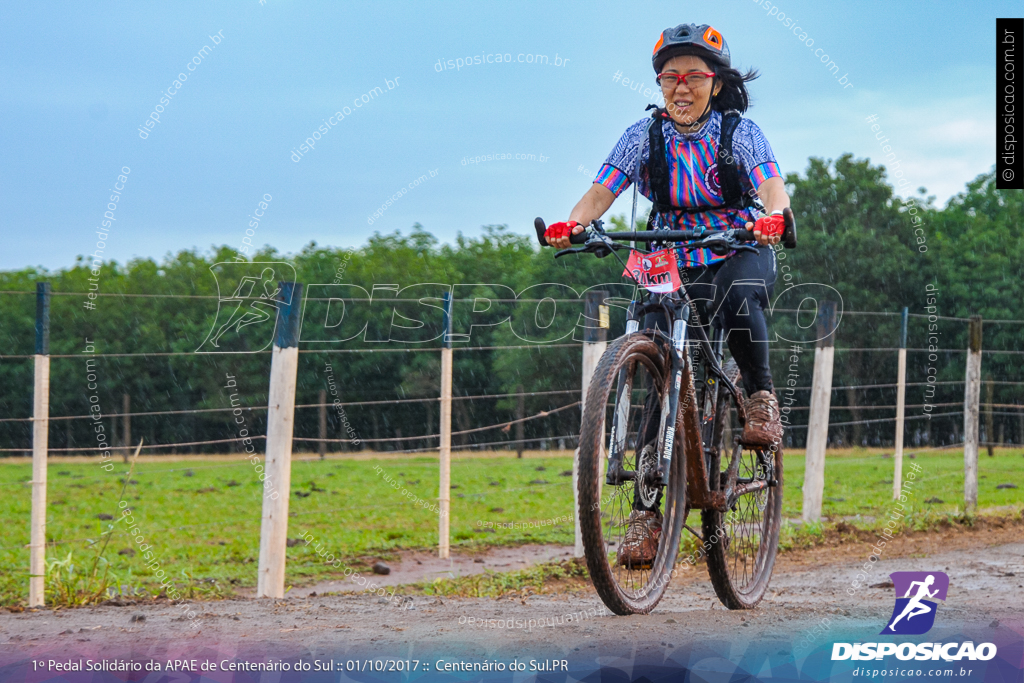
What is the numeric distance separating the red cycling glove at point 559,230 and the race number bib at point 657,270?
10.7 inches

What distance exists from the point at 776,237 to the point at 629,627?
5.12ft

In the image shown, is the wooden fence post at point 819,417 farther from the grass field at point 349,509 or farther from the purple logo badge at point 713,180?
the purple logo badge at point 713,180

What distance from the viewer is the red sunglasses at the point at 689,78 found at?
154 inches

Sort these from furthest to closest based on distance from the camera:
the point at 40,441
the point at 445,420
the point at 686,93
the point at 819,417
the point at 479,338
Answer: the point at 479,338
the point at 819,417
the point at 445,420
the point at 40,441
the point at 686,93

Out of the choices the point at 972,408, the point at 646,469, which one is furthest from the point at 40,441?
the point at 972,408

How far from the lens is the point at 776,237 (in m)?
3.41

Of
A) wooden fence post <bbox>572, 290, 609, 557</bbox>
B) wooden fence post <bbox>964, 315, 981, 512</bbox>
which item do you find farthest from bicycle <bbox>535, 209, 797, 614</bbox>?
wooden fence post <bbox>964, 315, 981, 512</bbox>

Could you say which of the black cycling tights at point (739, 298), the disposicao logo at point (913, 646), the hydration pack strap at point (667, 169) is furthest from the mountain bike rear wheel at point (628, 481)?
the disposicao logo at point (913, 646)

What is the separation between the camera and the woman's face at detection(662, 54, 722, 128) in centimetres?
390

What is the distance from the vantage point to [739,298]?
155 inches

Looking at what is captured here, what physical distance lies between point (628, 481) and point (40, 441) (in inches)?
156

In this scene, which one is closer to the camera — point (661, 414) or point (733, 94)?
point (661, 414)

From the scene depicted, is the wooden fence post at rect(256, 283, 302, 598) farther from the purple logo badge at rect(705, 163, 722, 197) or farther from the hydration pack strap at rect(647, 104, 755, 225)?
the purple logo badge at rect(705, 163, 722, 197)

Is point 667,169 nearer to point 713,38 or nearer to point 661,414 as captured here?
point 713,38
